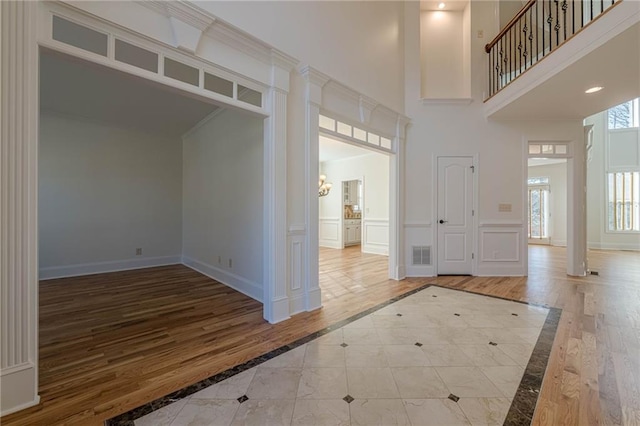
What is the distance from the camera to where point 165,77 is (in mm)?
2205

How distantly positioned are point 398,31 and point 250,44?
11.2 feet

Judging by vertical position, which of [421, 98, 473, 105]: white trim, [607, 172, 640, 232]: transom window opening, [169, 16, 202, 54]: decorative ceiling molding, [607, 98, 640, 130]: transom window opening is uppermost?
[607, 98, 640, 130]: transom window opening

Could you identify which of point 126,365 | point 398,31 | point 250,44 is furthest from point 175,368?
point 398,31

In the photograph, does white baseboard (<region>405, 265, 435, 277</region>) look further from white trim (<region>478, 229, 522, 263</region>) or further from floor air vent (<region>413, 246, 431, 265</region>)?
white trim (<region>478, 229, 522, 263</region>)

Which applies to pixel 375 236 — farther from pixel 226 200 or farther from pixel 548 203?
pixel 548 203

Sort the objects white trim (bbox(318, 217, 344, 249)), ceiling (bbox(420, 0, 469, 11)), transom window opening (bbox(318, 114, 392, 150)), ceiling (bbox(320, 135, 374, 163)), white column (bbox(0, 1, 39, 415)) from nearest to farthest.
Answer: white column (bbox(0, 1, 39, 415)) → transom window opening (bbox(318, 114, 392, 150)) → ceiling (bbox(420, 0, 469, 11)) → ceiling (bbox(320, 135, 374, 163)) → white trim (bbox(318, 217, 344, 249))

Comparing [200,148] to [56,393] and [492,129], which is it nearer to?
[56,393]

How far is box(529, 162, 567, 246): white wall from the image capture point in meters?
9.21

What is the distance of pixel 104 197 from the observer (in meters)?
5.48

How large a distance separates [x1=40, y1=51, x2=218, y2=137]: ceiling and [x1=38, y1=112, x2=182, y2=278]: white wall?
364 mm

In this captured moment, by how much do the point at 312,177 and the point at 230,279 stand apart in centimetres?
225

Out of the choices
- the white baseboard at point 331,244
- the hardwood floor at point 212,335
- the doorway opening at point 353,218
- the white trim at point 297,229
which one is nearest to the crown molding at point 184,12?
the white trim at point 297,229

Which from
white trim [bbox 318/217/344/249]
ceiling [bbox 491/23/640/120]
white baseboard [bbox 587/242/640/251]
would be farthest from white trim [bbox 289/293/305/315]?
white baseboard [bbox 587/242/640/251]

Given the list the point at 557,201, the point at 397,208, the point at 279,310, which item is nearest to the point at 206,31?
the point at 279,310
